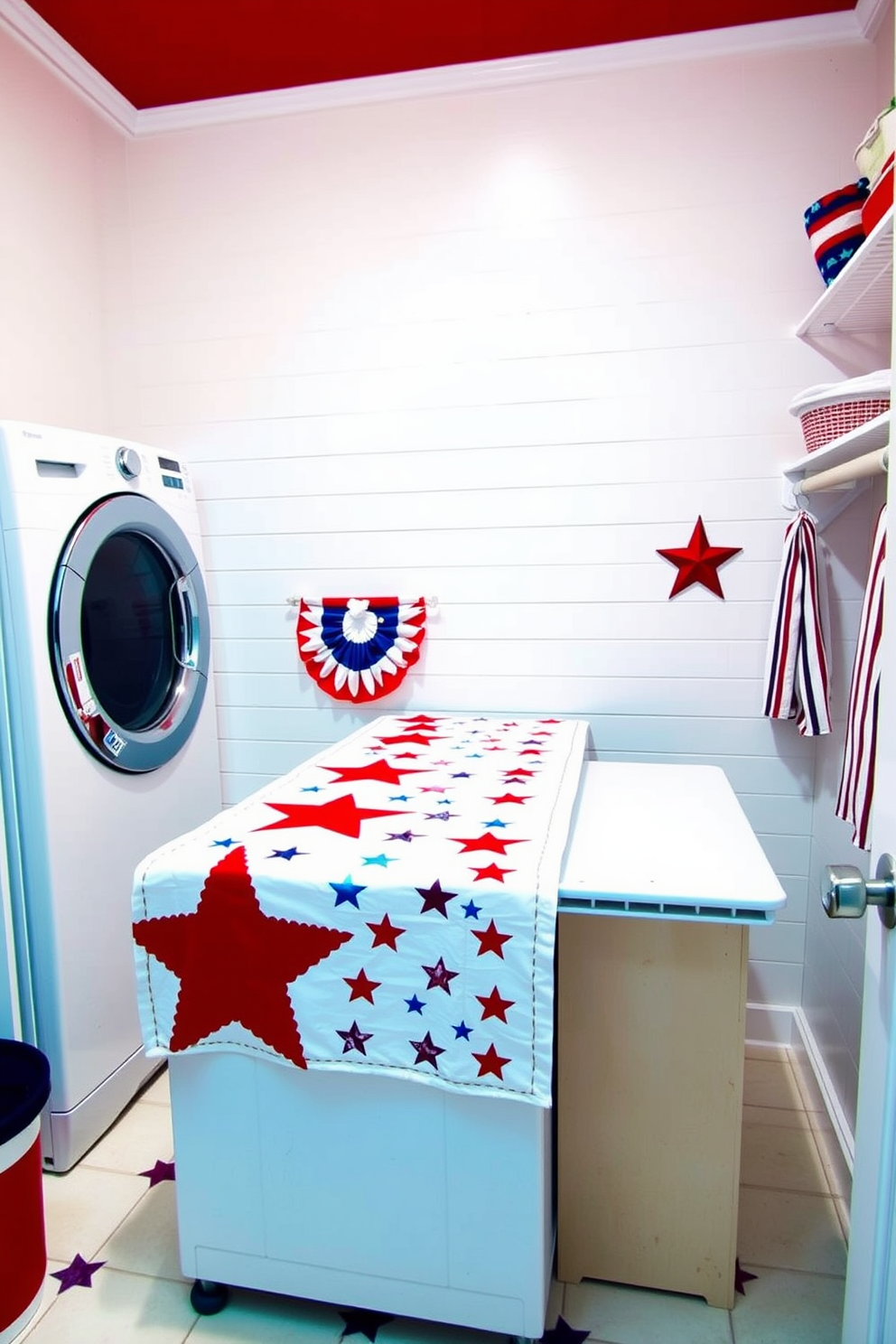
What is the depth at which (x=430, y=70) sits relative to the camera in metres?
2.47

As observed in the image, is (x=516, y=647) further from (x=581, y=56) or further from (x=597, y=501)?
(x=581, y=56)

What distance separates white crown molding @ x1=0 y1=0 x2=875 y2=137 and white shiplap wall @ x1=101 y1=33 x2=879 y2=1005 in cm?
3

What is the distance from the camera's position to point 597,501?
2543mm

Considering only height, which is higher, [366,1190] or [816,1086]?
[366,1190]

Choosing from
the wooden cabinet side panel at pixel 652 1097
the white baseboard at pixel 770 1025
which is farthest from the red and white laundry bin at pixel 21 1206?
the white baseboard at pixel 770 1025

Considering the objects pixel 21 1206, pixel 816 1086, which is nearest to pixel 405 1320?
pixel 21 1206

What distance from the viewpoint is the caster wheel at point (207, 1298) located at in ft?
5.30

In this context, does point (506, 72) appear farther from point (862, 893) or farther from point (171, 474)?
point (862, 893)

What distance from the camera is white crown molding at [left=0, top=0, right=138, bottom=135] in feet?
7.27

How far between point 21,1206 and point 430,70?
298cm

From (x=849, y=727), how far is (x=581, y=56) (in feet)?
6.60

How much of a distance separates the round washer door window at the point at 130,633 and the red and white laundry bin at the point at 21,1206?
80cm

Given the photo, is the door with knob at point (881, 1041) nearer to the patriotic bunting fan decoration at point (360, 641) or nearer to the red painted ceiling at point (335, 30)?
the patriotic bunting fan decoration at point (360, 641)

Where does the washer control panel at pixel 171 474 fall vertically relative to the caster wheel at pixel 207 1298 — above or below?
above
